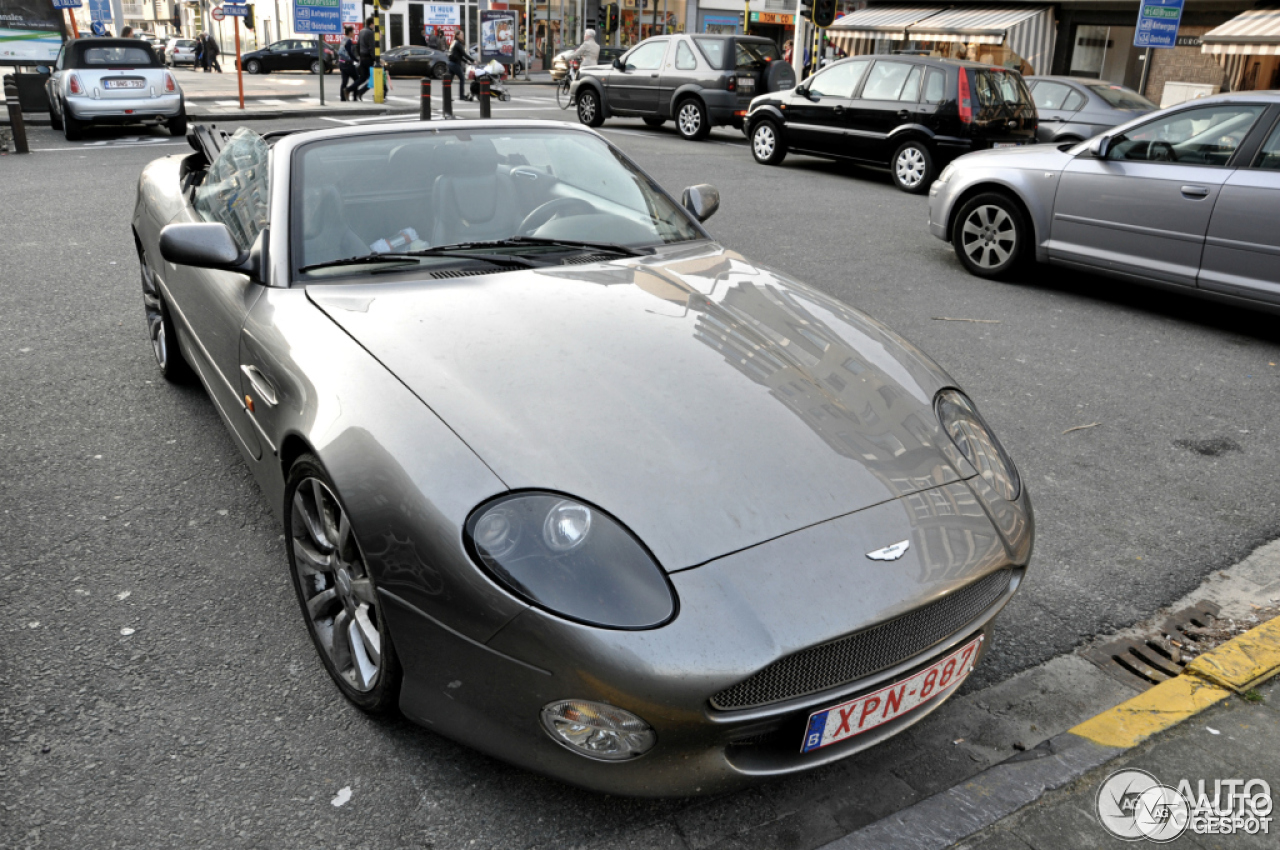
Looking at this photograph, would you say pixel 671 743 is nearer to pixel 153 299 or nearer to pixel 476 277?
pixel 476 277

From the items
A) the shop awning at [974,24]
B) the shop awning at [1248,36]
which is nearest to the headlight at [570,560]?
the shop awning at [1248,36]

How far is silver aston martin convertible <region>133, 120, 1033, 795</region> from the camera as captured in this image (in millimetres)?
1956

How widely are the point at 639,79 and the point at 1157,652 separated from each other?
16.2 m

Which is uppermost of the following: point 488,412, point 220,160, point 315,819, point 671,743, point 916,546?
point 220,160

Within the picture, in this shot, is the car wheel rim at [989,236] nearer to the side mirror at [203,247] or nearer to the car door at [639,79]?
the side mirror at [203,247]

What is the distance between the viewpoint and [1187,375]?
552 centimetres

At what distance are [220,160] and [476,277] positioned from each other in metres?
1.80

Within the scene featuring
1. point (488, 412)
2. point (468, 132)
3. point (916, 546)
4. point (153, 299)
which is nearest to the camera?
point (916, 546)

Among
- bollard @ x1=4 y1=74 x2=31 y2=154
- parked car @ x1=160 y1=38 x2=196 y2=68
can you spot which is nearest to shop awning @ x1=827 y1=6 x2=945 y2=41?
bollard @ x1=4 y1=74 x2=31 y2=154

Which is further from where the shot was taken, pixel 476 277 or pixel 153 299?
pixel 153 299

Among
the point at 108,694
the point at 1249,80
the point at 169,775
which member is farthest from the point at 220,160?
the point at 1249,80

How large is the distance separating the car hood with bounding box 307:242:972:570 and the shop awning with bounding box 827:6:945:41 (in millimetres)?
23576

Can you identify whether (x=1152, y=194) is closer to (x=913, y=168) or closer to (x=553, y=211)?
(x=553, y=211)

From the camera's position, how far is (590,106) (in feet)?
61.8
